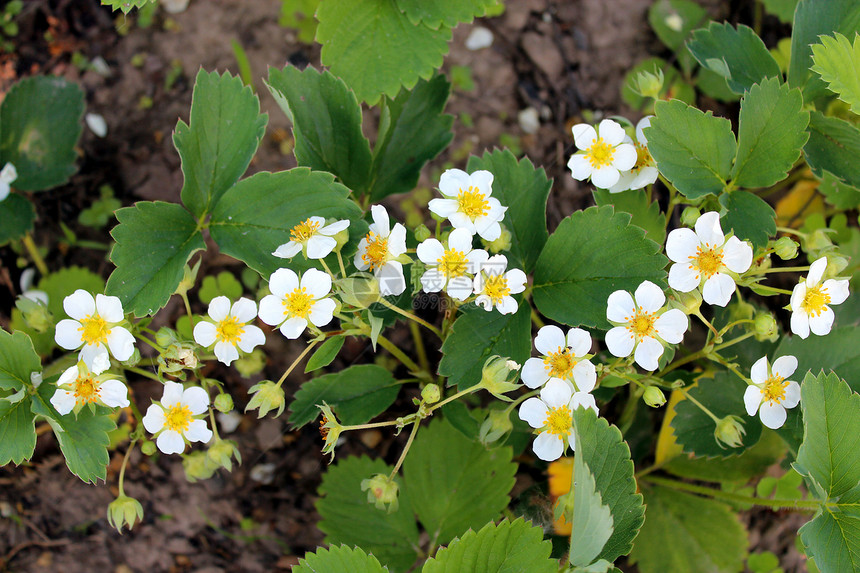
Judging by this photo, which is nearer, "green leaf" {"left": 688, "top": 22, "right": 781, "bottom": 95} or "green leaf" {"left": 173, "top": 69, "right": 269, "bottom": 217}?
"green leaf" {"left": 173, "top": 69, "right": 269, "bottom": 217}

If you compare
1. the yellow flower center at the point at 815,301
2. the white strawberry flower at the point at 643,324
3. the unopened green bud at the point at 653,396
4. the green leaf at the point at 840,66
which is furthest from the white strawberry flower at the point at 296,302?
the green leaf at the point at 840,66

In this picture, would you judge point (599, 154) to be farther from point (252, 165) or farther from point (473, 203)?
point (252, 165)

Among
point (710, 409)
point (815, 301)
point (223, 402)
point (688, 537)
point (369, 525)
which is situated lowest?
point (688, 537)

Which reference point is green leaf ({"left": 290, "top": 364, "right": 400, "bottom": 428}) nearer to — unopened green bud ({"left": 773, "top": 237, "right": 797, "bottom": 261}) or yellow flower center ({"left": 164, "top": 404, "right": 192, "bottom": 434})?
yellow flower center ({"left": 164, "top": 404, "right": 192, "bottom": 434})

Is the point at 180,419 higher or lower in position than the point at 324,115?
lower

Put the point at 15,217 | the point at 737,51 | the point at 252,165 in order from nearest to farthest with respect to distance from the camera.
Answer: the point at 737,51, the point at 15,217, the point at 252,165

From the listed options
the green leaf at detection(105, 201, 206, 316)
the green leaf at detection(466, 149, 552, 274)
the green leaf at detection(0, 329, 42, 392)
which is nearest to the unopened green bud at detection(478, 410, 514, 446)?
the green leaf at detection(466, 149, 552, 274)

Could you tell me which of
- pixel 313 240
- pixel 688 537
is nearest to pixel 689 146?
pixel 313 240

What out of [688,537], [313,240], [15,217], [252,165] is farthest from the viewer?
[252,165]
